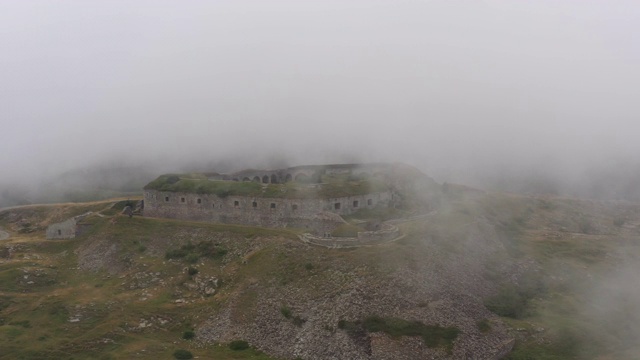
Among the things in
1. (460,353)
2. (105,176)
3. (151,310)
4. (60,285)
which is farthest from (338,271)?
(105,176)

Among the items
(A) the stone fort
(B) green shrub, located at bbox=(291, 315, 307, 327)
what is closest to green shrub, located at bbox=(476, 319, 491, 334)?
(B) green shrub, located at bbox=(291, 315, 307, 327)

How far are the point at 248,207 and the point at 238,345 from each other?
26592 millimetres

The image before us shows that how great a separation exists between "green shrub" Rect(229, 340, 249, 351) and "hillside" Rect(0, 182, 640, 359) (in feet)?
0.45

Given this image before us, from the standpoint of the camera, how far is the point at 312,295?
2112 inches

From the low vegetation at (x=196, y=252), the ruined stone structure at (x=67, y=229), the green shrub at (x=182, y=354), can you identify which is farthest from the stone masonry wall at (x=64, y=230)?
the green shrub at (x=182, y=354)

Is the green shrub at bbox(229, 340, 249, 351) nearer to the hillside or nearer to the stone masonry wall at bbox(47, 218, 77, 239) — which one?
the hillside

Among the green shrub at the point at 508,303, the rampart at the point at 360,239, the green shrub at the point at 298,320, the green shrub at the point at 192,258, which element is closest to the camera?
the green shrub at the point at 298,320

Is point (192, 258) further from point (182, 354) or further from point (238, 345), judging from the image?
point (182, 354)

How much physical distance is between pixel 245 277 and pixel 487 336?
25.1 meters

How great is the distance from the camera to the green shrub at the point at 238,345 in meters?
50.5

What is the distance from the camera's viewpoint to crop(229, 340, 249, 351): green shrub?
5050cm

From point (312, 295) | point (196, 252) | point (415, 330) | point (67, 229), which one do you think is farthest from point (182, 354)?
point (67, 229)

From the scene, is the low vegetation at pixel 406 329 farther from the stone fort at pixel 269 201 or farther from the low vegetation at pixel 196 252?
the low vegetation at pixel 196 252

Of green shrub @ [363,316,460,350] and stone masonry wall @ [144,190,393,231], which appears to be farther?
stone masonry wall @ [144,190,393,231]
